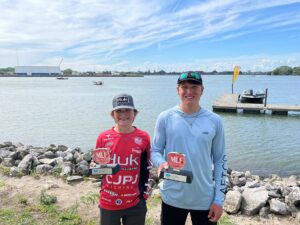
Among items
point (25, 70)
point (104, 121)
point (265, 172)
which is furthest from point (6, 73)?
point (265, 172)

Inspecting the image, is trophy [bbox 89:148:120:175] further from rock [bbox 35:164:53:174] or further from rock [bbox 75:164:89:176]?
rock [bbox 35:164:53:174]

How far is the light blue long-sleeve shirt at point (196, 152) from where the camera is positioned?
2641 millimetres

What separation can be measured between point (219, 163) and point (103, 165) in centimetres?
103

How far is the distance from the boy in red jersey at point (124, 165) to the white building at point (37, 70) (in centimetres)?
19756

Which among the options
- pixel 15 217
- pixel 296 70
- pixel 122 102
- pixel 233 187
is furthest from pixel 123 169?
pixel 296 70

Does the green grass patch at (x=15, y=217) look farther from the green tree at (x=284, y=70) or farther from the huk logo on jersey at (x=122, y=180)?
the green tree at (x=284, y=70)

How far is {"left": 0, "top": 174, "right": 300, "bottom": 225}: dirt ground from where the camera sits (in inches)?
187

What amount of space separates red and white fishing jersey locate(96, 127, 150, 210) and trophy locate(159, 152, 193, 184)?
1.66ft

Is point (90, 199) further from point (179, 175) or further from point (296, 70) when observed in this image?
point (296, 70)

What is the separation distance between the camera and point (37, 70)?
7525 inches

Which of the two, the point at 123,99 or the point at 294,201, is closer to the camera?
the point at 123,99

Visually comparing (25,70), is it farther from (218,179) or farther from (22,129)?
(218,179)

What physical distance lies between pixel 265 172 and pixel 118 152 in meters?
9.80

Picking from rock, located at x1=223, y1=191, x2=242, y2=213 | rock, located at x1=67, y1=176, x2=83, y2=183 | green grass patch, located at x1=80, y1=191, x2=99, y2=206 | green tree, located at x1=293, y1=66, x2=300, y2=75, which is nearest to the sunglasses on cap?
rock, located at x1=223, y1=191, x2=242, y2=213
